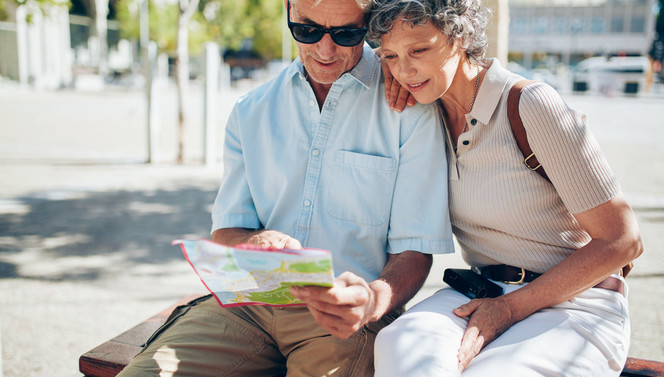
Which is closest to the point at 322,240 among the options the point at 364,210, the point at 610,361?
the point at 364,210

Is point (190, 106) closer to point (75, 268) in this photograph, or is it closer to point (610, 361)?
point (75, 268)

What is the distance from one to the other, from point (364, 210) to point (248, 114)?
2.15 feet

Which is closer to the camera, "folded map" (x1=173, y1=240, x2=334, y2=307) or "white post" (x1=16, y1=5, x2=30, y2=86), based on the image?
"folded map" (x1=173, y1=240, x2=334, y2=307)

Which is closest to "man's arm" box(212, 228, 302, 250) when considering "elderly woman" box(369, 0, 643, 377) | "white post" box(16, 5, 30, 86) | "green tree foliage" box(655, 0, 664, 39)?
"elderly woman" box(369, 0, 643, 377)

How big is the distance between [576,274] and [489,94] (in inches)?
27.2

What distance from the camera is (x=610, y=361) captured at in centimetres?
176

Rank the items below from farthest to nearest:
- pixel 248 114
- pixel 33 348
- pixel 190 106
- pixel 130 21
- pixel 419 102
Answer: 1. pixel 130 21
2. pixel 190 106
3. pixel 33 348
4. pixel 248 114
5. pixel 419 102

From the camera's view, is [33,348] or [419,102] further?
[33,348]

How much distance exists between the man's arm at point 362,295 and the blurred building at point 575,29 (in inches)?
2958

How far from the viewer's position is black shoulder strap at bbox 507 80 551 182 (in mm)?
1960

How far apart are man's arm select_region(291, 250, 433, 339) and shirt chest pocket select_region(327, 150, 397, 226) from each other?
0.63 feet

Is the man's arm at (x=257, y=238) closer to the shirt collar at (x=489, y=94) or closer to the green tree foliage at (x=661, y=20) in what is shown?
the shirt collar at (x=489, y=94)

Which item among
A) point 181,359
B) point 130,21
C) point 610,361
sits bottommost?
point 181,359

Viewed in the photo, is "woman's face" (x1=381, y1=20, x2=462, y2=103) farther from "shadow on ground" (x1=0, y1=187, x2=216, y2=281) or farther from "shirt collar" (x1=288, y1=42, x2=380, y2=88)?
"shadow on ground" (x1=0, y1=187, x2=216, y2=281)
